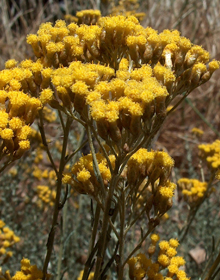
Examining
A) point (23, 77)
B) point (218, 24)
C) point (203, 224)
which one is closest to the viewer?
point (23, 77)

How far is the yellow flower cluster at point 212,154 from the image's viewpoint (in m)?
2.44

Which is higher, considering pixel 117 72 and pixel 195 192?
pixel 117 72

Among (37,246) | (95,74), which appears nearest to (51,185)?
(37,246)

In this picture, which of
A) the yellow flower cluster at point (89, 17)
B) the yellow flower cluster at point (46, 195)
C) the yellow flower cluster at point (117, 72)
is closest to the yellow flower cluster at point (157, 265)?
the yellow flower cluster at point (117, 72)

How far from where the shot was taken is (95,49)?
155cm

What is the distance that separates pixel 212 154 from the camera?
2682mm

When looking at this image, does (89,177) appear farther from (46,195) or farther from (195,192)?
(46,195)

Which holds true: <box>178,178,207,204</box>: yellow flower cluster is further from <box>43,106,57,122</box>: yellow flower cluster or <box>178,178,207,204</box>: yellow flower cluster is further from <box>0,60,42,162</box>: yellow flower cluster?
<box>43,106,57,122</box>: yellow flower cluster

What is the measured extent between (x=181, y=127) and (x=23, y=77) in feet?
15.7

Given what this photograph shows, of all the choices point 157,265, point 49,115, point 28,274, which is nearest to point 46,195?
→ point 49,115

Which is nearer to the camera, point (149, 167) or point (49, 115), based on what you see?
point (149, 167)

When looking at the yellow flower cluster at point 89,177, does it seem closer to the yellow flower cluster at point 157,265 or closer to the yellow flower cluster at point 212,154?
the yellow flower cluster at point 157,265

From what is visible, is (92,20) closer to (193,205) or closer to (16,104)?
(16,104)

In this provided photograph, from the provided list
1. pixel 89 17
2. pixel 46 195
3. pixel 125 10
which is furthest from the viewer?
pixel 125 10
